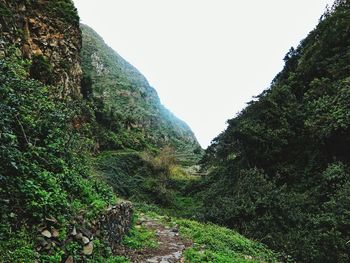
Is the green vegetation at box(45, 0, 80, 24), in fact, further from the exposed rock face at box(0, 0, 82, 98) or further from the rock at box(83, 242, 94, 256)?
the rock at box(83, 242, 94, 256)

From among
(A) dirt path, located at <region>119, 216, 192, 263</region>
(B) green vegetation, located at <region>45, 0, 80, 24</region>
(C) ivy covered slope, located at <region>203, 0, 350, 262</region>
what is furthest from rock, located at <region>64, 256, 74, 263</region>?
(B) green vegetation, located at <region>45, 0, 80, 24</region>

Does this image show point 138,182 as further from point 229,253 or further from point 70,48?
point 229,253

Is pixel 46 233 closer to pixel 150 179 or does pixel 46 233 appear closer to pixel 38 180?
pixel 38 180

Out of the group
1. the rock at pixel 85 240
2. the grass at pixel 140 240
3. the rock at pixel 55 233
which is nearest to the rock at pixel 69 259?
the rock at pixel 55 233

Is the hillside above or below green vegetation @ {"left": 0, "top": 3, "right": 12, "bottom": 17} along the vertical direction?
below

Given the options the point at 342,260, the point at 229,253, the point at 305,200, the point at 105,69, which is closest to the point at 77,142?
the point at 229,253

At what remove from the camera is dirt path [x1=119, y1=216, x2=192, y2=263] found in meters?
10.1

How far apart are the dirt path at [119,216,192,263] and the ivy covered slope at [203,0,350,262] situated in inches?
195

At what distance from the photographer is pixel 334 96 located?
2148 centimetres

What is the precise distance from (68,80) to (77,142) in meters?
17.1

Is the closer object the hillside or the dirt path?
the hillside

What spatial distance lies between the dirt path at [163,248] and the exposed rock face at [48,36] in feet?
28.0

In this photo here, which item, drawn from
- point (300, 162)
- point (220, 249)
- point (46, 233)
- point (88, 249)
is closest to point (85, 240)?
point (88, 249)

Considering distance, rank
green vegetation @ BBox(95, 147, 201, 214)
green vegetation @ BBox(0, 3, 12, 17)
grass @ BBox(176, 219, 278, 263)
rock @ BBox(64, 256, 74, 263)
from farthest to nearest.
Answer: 1. green vegetation @ BBox(95, 147, 201, 214)
2. green vegetation @ BBox(0, 3, 12, 17)
3. grass @ BBox(176, 219, 278, 263)
4. rock @ BBox(64, 256, 74, 263)
